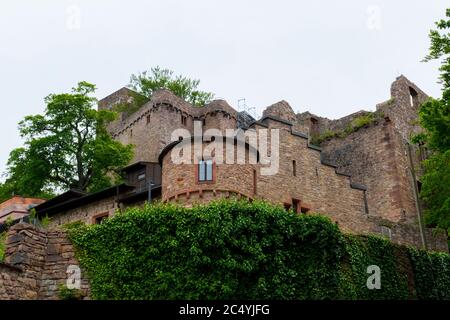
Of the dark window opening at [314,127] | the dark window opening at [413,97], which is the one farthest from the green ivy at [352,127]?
the dark window opening at [413,97]

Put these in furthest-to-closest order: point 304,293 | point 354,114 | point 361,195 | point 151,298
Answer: point 354,114, point 361,195, point 304,293, point 151,298

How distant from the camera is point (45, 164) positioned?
1932 inches

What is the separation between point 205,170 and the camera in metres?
29.8

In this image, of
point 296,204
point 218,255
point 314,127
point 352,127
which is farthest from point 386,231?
point 218,255

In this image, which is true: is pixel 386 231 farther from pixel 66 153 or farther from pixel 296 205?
pixel 66 153

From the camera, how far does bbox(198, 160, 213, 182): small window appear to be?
29.6 meters

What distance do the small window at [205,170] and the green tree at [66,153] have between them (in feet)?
63.7

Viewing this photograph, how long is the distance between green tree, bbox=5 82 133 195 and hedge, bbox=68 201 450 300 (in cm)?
2689

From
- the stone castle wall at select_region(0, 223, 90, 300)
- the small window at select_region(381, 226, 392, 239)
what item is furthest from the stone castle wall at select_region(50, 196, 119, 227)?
the stone castle wall at select_region(0, 223, 90, 300)

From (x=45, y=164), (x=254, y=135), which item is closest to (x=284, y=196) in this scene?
(x=254, y=135)

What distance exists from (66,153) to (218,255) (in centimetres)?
3031

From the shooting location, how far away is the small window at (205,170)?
1166 inches

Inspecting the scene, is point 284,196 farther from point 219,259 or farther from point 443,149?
point 219,259
